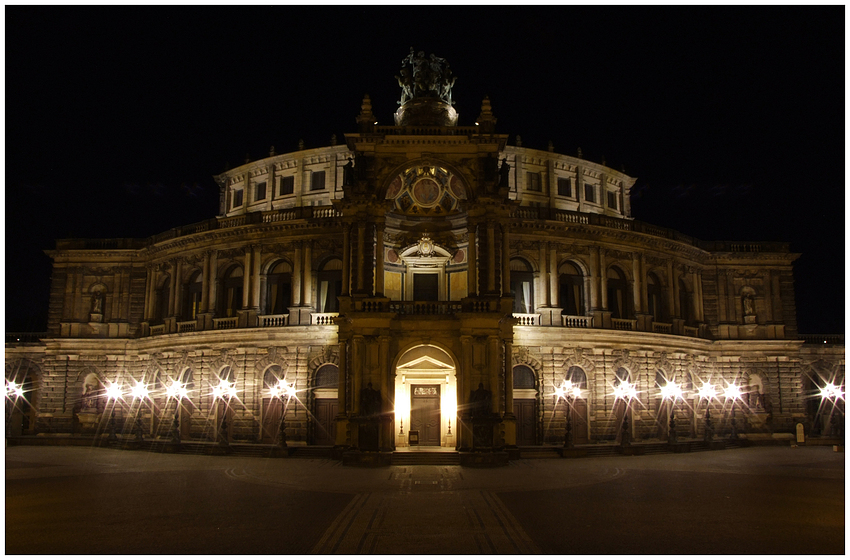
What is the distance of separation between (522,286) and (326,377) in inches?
465

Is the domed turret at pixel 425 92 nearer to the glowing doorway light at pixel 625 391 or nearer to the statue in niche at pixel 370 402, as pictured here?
the statue in niche at pixel 370 402

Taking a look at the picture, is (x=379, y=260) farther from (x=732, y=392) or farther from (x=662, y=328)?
(x=732, y=392)

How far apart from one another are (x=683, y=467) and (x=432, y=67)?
2418cm

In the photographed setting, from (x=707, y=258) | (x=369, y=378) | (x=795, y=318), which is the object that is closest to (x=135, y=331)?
(x=369, y=378)

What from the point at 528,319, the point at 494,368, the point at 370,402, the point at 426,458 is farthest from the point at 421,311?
the point at 528,319

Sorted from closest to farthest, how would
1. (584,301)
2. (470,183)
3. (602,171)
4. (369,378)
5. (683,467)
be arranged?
(683,467) < (369,378) < (470,183) < (584,301) < (602,171)

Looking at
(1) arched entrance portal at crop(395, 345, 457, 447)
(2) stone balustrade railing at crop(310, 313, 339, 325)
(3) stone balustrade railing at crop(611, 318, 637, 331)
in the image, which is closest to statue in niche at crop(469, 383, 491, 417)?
(1) arched entrance portal at crop(395, 345, 457, 447)

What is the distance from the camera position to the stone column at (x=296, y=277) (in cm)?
3753

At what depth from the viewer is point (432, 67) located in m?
37.9

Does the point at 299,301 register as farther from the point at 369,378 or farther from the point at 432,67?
the point at 432,67

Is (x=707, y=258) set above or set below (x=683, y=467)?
above

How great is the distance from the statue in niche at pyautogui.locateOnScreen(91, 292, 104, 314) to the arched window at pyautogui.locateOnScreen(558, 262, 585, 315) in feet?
94.1

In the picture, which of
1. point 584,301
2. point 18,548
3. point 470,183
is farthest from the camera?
point 584,301

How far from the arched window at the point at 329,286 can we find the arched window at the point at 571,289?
12530 millimetres
